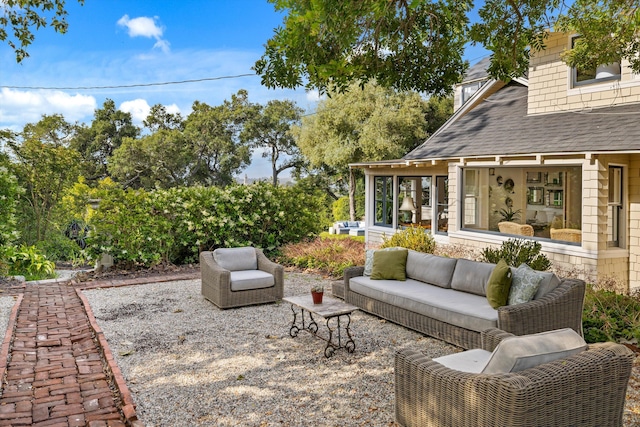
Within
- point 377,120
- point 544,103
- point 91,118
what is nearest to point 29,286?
point 544,103

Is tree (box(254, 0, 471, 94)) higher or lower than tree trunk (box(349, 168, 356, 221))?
higher

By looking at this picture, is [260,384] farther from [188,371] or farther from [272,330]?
[272,330]

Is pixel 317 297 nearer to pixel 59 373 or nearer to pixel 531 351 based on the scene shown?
pixel 59 373

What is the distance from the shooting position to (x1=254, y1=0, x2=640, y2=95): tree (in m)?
4.96

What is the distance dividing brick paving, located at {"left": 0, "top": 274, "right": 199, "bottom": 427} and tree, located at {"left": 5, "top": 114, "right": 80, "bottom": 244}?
435 cm

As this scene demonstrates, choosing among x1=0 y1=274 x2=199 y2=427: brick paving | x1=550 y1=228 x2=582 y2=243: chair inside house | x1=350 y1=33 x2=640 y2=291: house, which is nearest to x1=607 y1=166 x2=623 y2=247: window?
x1=350 y1=33 x2=640 y2=291: house

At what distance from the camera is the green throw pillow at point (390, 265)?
765cm

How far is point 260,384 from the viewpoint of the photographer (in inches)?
195

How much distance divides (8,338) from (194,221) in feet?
19.4

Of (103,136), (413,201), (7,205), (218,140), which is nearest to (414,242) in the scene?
(413,201)

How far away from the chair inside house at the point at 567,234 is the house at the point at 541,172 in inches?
0.8

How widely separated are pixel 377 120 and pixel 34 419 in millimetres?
21867

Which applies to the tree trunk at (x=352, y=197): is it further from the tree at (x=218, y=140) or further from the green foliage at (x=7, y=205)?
the green foliage at (x=7, y=205)

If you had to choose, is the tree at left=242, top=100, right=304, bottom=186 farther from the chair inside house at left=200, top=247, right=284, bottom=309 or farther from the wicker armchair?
the wicker armchair
